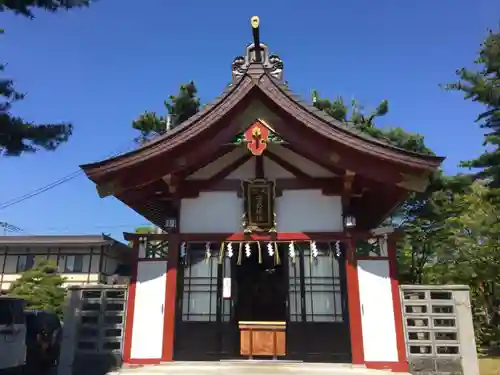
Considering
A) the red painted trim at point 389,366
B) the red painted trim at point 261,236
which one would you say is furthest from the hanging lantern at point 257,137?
the red painted trim at point 389,366

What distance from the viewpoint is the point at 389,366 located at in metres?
7.64

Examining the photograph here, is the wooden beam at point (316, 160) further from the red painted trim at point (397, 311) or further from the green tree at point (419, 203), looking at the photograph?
the green tree at point (419, 203)

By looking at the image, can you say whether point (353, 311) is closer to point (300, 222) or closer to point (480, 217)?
point (300, 222)

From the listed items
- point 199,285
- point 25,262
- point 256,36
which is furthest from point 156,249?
point 25,262

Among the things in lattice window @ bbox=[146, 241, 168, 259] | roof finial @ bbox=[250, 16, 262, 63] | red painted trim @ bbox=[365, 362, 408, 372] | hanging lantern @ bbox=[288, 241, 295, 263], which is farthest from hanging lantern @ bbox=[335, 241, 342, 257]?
roof finial @ bbox=[250, 16, 262, 63]

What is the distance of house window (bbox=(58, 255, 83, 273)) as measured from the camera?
30234 millimetres

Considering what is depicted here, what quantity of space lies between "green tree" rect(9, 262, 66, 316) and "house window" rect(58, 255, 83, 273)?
17.7 feet

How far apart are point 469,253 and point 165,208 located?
1338cm

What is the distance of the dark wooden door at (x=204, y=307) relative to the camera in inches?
345

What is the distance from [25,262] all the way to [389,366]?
30055 mm

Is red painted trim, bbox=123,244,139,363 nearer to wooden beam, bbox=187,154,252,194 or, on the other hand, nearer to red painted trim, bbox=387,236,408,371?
wooden beam, bbox=187,154,252,194

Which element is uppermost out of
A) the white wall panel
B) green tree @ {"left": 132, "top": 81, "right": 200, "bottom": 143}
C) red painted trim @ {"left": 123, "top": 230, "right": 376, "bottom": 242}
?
green tree @ {"left": 132, "top": 81, "right": 200, "bottom": 143}

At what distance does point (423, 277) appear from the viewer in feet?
67.4

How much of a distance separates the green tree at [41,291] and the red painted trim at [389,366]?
62.0 ft
